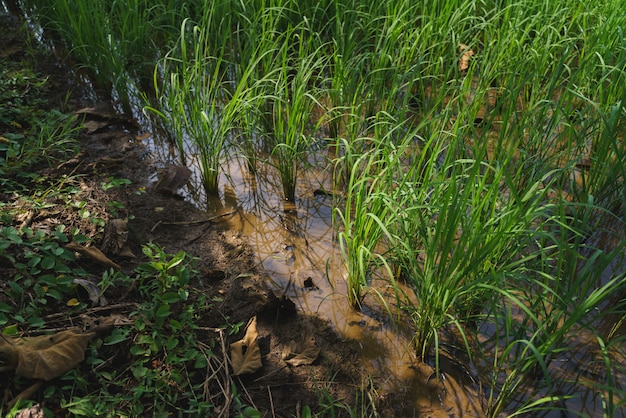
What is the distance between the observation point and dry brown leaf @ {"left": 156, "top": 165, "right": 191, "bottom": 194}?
2291 mm

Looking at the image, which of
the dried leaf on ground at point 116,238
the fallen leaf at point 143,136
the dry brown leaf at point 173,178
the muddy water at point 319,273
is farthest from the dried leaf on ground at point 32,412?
the fallen leaf at point 143,136

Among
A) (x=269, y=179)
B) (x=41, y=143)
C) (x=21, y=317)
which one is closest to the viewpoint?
(x=21, y=317)

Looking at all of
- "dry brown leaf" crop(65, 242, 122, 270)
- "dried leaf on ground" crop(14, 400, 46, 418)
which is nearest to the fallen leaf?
"dry brown leaf" crop(65, 242, 122, 270)

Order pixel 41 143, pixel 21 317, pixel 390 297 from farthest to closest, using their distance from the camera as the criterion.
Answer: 1. pixel 41 143
2. pixel 390 297
3. pixel 21 317

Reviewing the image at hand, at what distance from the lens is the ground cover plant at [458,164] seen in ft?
4.90

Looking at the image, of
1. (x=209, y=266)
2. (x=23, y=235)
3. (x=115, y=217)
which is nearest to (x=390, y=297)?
(x=209, y=266)

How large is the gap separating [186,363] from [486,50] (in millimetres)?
1937

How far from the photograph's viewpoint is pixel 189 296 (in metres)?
1.73

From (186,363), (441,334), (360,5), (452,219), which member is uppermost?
(360,5)

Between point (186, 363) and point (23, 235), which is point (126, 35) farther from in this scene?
point (186, 363)

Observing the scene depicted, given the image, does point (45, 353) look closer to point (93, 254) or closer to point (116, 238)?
point (93, 254)

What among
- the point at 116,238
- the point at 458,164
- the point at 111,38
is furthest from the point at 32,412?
the point at 111,38

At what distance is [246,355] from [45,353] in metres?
0.53

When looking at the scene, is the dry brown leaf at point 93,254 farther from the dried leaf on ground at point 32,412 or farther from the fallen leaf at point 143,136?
the fallen leaf at point 143,136
